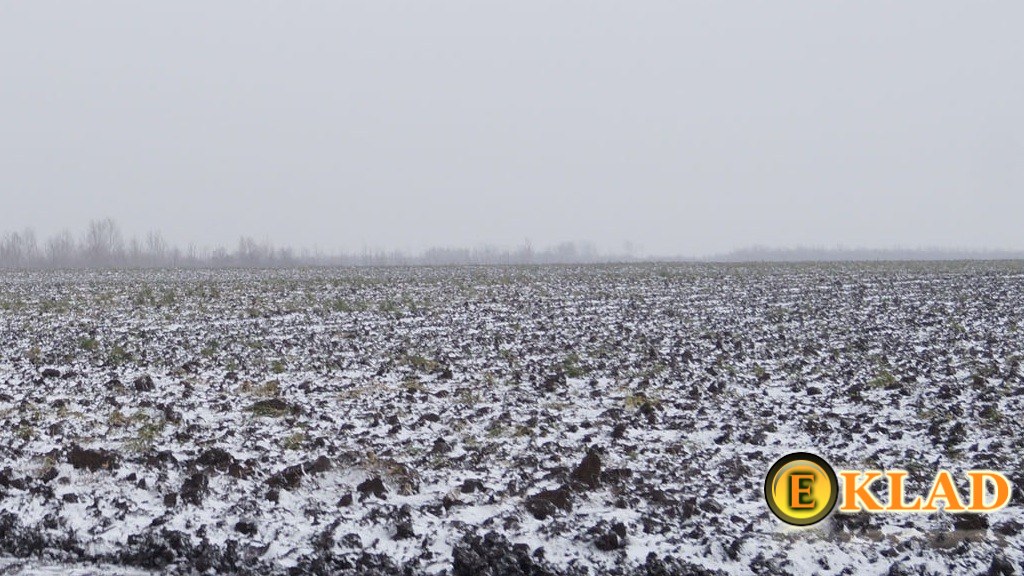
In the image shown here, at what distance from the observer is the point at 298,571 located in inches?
244

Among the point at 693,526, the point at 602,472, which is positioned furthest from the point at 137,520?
the point at 693,526

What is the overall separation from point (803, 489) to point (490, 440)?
157 inches

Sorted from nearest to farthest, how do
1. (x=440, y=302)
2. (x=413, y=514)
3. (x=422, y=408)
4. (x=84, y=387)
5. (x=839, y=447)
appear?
1. (x=413, y=514)
2. (x=839, y=447)
3. (x=422, y=408)
4. (x=84, y=387)
5. (x=440, y=302)

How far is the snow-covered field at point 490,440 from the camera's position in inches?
249

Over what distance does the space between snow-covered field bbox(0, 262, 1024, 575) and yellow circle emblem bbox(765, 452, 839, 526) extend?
30 cm

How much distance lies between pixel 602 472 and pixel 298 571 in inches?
121

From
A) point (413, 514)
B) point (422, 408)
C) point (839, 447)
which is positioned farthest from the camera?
point (422, 408)

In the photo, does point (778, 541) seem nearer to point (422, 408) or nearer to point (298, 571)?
point (298, 571)

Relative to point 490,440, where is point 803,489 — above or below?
above

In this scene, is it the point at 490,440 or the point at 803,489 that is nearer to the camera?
the point at 803,489

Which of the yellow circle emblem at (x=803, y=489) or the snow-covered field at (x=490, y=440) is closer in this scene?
the yellow circle emblem at (x=803, y=489)

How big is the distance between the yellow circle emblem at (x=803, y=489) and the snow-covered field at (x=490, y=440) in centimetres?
30

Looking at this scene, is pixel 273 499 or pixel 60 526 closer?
pixel 60 526

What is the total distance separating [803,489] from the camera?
5902 mm
